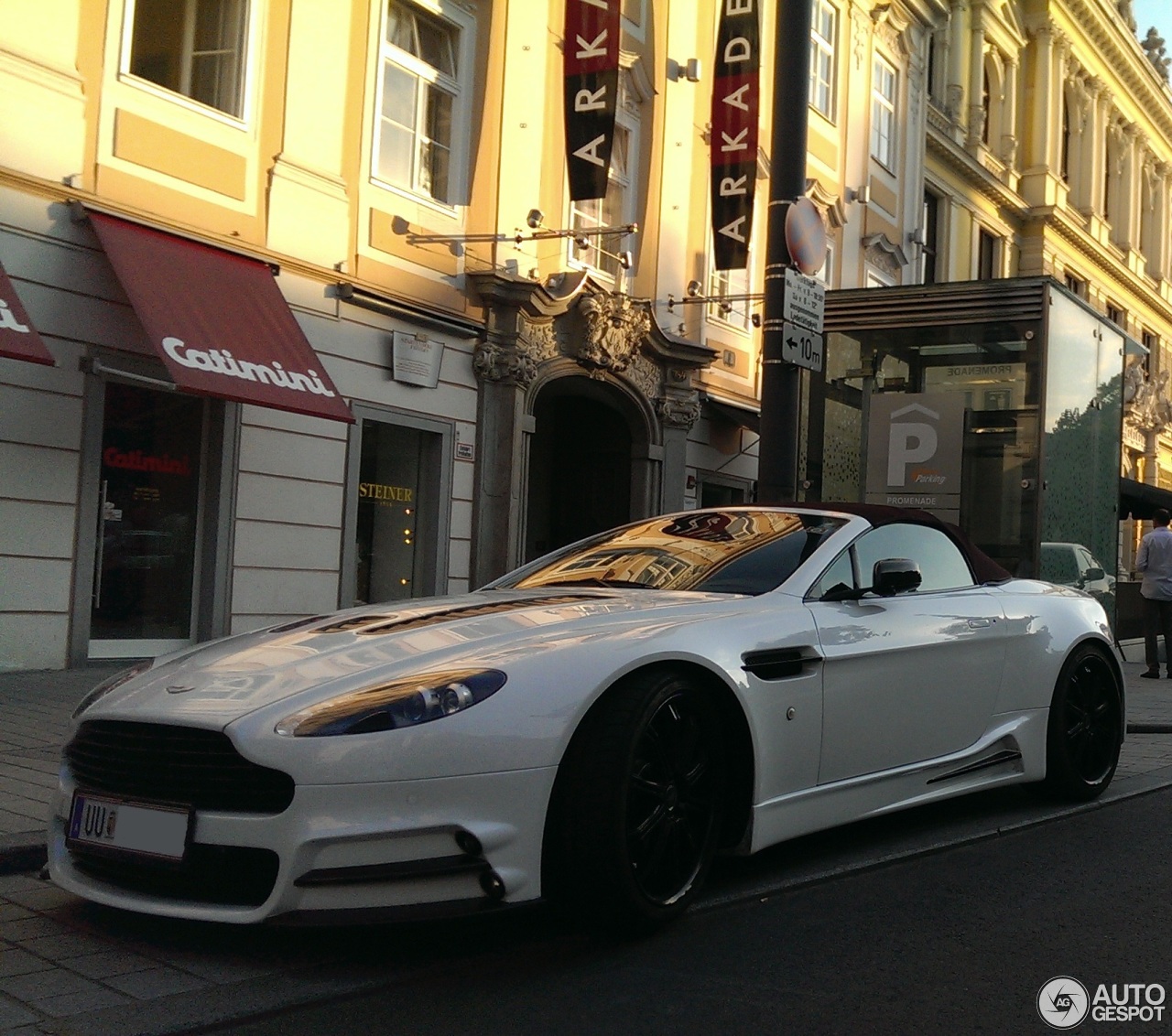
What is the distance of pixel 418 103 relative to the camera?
568 inches

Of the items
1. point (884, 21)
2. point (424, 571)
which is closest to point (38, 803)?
point (424, 571)

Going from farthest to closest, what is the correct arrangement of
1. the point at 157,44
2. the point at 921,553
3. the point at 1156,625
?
the point at 1156,625
the point at 157,44
the point at 921,553

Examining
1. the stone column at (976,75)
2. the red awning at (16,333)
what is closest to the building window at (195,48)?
the red awning at (16,333)

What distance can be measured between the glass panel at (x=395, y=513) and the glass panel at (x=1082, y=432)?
240 inches

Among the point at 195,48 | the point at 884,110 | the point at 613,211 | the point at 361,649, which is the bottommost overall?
the point at 361,649

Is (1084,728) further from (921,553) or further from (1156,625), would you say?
(1156,625)

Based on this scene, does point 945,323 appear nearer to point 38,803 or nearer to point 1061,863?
point 1061,863

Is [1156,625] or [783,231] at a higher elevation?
[783,231]

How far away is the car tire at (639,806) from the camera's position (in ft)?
12.3

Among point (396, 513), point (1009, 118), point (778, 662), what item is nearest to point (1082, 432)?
point (396, 513)

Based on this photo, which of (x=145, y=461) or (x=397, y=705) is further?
(x=145, y=461)

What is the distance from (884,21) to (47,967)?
80.1ft

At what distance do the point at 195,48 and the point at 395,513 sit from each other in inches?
187

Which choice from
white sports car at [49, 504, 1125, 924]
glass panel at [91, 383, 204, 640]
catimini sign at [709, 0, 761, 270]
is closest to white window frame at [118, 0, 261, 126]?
glass panel at [91, 383, 204, 640]
